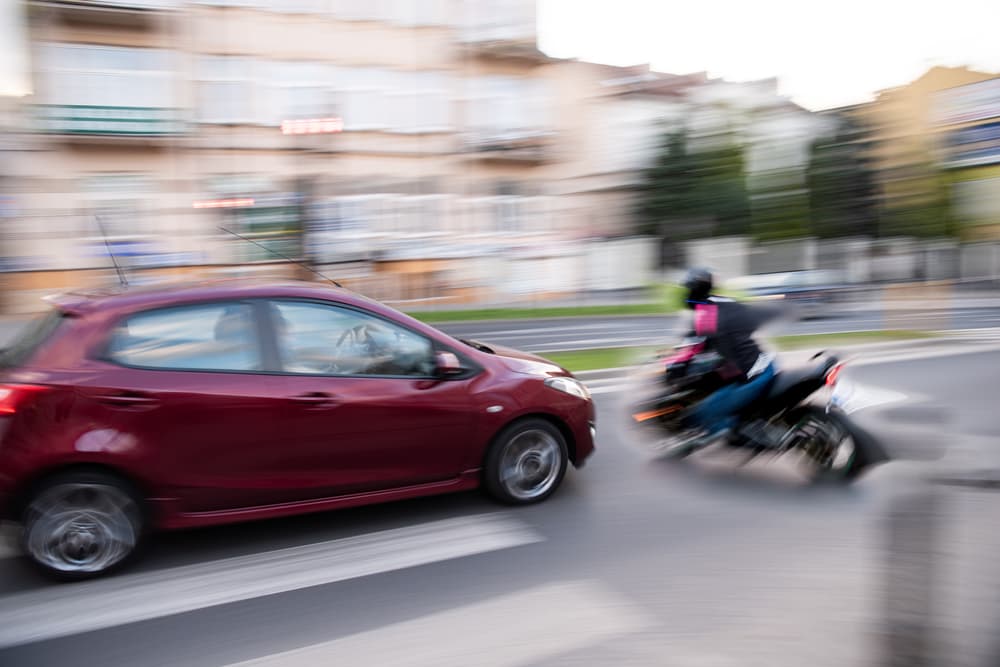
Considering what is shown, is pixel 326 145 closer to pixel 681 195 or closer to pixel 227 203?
pixel 227 203

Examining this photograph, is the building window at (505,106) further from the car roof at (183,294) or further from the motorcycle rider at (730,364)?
the car roof at (183,294)

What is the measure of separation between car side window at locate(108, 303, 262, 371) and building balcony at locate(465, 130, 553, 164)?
76.1ft

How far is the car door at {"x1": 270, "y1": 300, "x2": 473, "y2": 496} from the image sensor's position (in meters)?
4.66

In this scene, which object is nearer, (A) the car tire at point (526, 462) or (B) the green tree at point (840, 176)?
(A) the car tire at point (526, 462)

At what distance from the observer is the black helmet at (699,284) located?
6055 millimetres

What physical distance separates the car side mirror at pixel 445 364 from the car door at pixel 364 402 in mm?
43

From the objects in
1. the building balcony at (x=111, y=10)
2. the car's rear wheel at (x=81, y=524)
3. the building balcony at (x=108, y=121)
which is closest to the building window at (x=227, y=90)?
the building balcony at (x=108, y=121)

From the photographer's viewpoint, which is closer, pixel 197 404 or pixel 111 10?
pixel 197 404

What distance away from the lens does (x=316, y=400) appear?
462 cm

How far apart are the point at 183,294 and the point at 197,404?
663mm

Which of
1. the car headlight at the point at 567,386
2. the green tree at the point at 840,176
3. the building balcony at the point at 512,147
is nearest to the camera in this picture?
the car headlight at the point at 567,386

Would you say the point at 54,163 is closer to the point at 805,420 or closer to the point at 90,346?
the point at 90,346

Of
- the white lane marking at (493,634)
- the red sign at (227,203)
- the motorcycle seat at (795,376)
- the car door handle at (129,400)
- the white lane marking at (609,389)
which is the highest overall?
the red sign at (227,203)

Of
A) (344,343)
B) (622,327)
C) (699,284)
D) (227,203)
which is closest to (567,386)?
(699,284)
